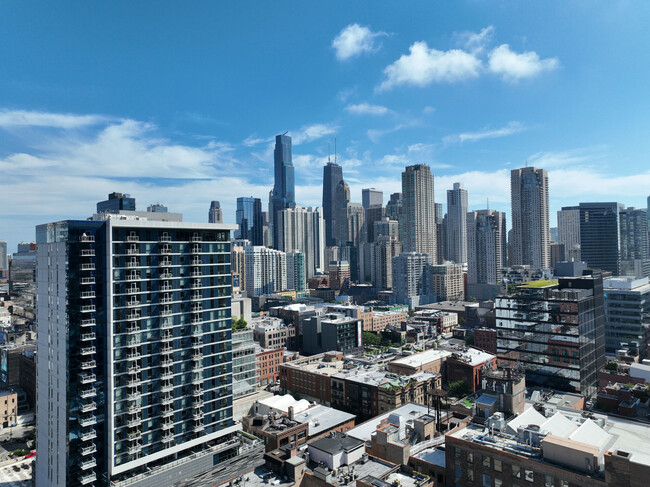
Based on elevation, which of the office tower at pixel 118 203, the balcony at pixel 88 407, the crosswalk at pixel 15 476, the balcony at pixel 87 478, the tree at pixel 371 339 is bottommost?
the crosswalk at pixel 15 476

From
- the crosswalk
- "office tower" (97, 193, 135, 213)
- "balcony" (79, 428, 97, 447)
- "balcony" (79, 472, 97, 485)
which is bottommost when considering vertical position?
the crosswalk

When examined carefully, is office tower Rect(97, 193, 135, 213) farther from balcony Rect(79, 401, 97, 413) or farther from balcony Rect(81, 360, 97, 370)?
balcony Rect(79, 401, 97, 413)

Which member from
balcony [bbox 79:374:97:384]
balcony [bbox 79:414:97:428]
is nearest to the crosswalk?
balcony [bbox 79:414:97:428]

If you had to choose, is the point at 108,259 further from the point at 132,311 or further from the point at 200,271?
the point at 200,271

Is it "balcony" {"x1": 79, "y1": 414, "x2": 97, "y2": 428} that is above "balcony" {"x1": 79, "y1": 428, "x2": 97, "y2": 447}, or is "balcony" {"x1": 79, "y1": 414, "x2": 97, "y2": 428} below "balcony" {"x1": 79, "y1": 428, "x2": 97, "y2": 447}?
above

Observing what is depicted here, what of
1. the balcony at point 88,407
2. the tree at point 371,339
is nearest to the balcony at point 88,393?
the balcony at point 88,407

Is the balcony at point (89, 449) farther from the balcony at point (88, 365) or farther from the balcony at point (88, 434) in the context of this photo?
the balcony at point (88, 365)

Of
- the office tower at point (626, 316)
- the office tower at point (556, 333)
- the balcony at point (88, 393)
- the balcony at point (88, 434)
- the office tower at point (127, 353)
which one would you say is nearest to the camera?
the balcony at point (88, 434)

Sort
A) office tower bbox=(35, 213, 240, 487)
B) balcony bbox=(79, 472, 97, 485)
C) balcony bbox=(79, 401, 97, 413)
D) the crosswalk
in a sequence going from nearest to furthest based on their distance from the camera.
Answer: balcony bbox=(79, 401, 97, 413) → balcony bbox=(79, 472, 97, 485) → office tower bbox=(35, 213, 240, 487) → the crosswalk
